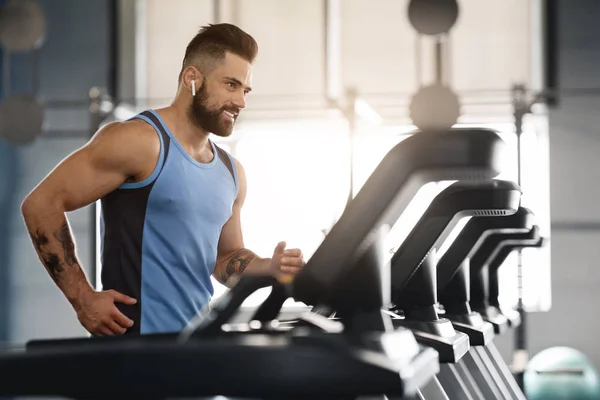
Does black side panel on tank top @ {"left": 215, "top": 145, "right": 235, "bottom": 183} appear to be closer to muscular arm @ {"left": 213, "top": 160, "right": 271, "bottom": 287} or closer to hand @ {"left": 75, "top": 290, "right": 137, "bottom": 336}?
muscular arm @ {"left": 213, "top": 160, "right": 271, "bottom": 287}

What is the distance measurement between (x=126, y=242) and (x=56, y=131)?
6.13m

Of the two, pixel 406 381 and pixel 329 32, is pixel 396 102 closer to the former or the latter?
pixel 329 32

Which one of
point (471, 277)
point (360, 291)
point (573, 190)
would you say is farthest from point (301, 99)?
point (360, 291)

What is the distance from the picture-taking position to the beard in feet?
8.07

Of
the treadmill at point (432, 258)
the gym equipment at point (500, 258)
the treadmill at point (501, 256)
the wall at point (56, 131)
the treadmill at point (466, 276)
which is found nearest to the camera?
the treadmill at point (432, 258)

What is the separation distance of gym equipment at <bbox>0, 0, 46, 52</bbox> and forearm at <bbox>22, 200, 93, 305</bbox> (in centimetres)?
487

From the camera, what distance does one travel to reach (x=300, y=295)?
→ 1245 millimetres

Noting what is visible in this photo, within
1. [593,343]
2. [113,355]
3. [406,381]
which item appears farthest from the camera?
[593,343]

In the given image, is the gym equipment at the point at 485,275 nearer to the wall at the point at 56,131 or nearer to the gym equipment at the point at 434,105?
the gym equipment at the point at 434,105

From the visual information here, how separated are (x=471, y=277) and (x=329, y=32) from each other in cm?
488

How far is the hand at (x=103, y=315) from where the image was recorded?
202 centimetres

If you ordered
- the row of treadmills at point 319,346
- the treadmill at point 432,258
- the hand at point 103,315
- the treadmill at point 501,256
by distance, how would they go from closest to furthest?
the row of treadmills at point 319,346 → the treadmill at point 432,258 → the hand at point 103,315 → the treadmill at point 501,256

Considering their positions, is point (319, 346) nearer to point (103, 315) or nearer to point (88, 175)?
point (103, 315)

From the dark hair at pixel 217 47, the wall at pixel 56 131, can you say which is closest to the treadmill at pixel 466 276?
the dark hair at pixel 217 47
